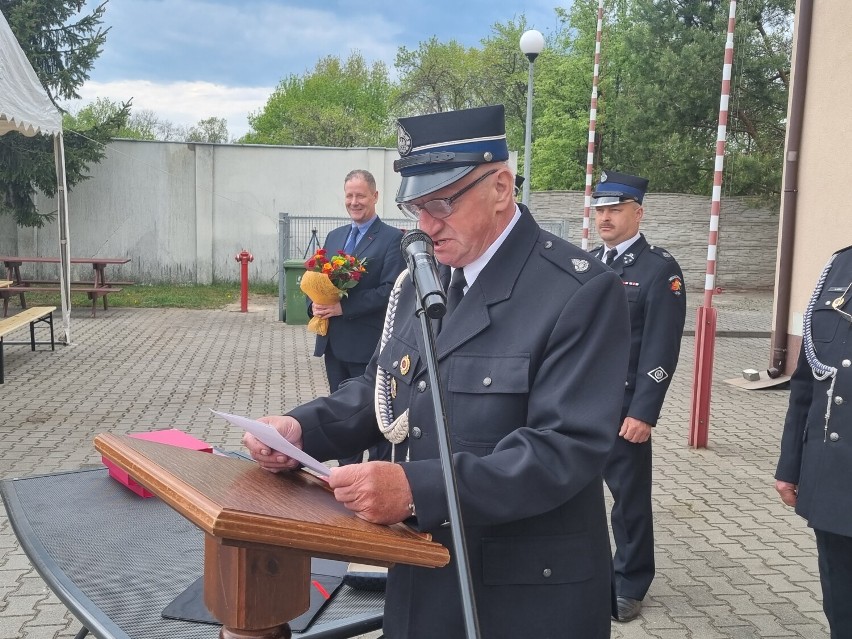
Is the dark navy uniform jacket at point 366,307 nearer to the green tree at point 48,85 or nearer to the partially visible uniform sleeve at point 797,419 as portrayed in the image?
the partially visible uniform sleeve at point 797,419

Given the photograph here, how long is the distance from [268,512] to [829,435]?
87.5 inches

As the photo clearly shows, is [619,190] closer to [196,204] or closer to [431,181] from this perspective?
[431,181]

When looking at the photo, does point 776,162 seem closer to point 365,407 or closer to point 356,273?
point 356,273

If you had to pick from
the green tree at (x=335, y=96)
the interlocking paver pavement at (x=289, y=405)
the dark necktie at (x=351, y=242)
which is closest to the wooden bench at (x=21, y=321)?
the interlocking paver pavement at (x=289, y=405)

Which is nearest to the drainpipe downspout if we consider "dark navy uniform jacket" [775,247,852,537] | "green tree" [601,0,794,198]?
"dark navy uniform jacket" [775,247,852,537]

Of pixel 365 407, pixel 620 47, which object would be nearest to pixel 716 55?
pixel 620 47

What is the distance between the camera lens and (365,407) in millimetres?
2137

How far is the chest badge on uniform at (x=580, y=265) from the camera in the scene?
1834 millimetres

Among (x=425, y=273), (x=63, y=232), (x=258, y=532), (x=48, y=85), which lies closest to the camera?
(x=258, y=532)

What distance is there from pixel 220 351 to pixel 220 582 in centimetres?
1079

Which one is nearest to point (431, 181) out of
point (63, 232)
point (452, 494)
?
point (452, 494)

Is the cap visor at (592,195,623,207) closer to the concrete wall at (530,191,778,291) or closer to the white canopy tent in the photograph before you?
the white canopy tent

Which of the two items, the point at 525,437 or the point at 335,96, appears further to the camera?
the point at 335,96

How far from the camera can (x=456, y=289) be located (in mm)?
1961
